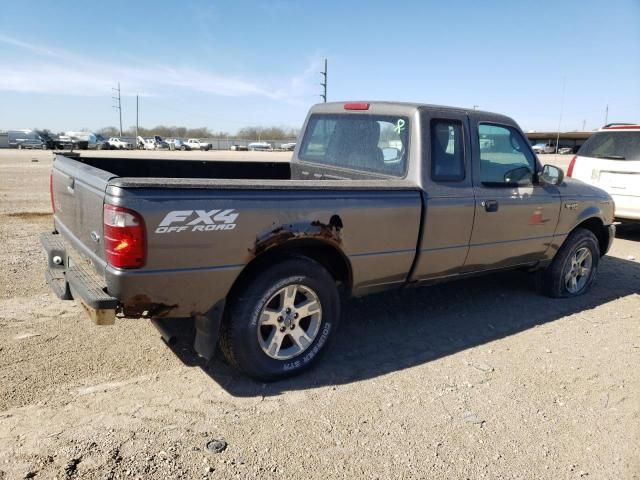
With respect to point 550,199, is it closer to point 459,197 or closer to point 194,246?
point 459,197

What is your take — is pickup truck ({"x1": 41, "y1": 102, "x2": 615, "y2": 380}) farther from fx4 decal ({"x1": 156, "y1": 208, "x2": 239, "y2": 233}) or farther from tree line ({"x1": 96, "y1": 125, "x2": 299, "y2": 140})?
tree line ({"x1": 96, "y1": 125, "x2": 299, "y2": 140})

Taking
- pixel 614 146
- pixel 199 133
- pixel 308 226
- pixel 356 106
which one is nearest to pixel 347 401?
pixel 308 226

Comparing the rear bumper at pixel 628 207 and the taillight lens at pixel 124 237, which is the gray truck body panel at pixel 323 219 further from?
the rear bumper at pixel 628 207

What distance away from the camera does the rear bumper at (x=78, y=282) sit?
113 inches

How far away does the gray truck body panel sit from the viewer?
2.90 m

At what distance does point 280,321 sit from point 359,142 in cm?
195

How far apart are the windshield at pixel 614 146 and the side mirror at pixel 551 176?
4.23 m

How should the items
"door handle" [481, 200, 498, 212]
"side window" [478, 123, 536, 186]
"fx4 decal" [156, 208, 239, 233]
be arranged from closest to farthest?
"fx4 decal" [156, 208, 239, 233]
"door handle" [481, 200, 498, 212]
"side window" [478, 123, 536, 186]

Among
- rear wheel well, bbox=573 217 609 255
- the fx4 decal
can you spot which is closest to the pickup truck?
the fx4 decal

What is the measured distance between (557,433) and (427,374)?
955mm

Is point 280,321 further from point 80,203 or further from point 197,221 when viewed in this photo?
point 80,203

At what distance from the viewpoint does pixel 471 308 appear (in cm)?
528

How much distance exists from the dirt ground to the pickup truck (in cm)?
42

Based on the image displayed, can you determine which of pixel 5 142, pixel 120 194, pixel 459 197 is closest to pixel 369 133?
pixel 459 197
